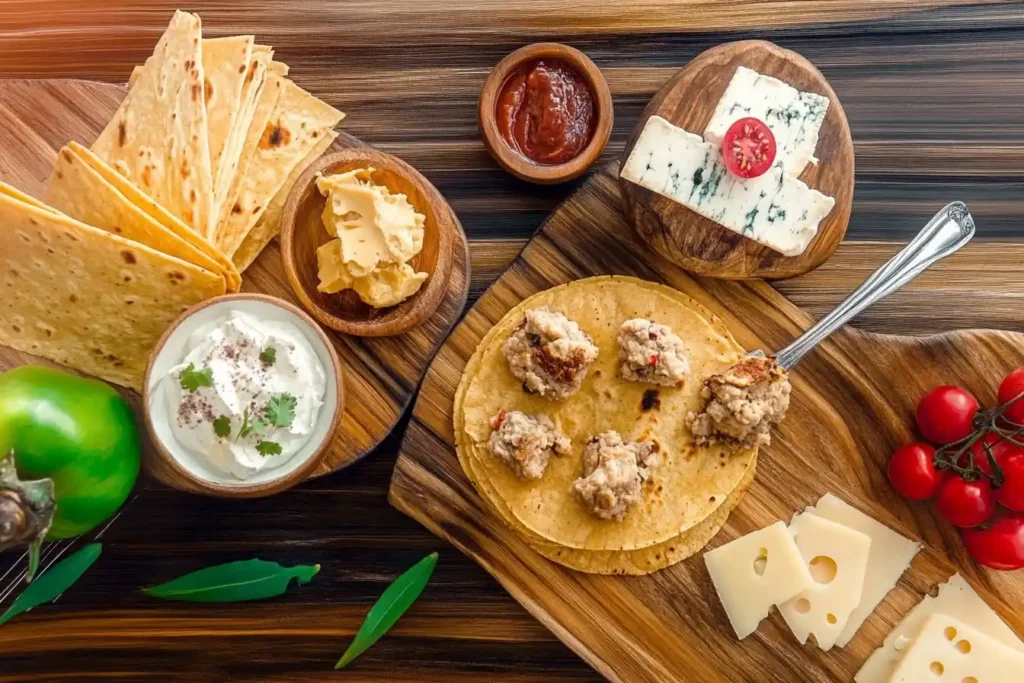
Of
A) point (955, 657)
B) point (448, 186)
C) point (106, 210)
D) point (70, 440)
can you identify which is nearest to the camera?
point (70, 440)

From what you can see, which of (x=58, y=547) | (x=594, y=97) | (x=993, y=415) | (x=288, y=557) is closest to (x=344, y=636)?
(x=288, y=557)

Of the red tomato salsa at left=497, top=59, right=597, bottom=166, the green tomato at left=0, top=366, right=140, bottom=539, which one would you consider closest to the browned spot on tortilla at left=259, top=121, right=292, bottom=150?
the red tomato salsa at left=497, top=59, right=597, bottom=166

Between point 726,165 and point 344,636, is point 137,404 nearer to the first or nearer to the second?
point 344,636

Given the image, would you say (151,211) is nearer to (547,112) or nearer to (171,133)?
(171,133)

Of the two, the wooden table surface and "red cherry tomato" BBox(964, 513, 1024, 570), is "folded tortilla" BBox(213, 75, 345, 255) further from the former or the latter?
"red cherry tomato" BBox(964, 513, 1024, 570)

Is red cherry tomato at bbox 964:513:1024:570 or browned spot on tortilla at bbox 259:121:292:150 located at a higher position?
browned spot on tortilla at bbox 259:121:292:150

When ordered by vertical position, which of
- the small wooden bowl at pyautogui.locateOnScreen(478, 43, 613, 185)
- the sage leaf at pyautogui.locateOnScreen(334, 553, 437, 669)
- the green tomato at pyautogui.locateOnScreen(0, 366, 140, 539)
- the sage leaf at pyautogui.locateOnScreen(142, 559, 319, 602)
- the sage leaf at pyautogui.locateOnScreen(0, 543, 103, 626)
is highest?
the small wooden bowl at pyautogui.locateOnScreen(478, 43, 613, 185)

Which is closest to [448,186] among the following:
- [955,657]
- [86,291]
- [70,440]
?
[86,291]
